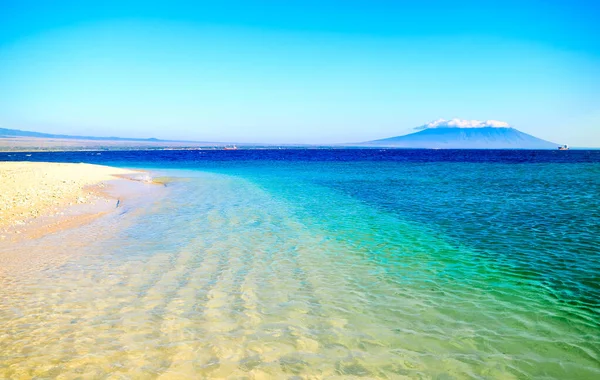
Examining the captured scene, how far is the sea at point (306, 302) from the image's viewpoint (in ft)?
18.5

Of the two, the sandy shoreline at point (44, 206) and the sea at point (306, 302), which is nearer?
the sea at point (306, 302)

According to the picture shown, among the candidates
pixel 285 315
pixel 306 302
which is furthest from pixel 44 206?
pixel 285 315

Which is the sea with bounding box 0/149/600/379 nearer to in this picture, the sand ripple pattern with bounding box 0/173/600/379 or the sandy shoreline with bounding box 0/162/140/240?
the sand ripple pattern with bounding box 0/173/600/379

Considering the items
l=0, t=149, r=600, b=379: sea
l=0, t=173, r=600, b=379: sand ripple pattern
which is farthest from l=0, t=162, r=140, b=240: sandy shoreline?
l=0, t=173, r=600, b=379: sand ripple pattern

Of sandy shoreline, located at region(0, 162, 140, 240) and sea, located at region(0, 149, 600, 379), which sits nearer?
sea, located at region(0, 149, 600, 379)

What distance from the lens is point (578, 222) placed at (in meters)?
16.0

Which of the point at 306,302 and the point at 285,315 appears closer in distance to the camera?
the point at 285,315

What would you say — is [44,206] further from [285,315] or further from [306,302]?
[285,315]

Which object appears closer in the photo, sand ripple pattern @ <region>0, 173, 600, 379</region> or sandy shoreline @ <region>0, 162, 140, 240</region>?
sand ripple pattern @ <region>0, 173, 600, 379</region>

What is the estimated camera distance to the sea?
5629mm

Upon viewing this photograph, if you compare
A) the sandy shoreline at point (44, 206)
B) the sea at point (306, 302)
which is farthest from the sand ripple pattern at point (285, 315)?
the sandy shoreline at point (44, 206)

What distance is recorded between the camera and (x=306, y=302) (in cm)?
796

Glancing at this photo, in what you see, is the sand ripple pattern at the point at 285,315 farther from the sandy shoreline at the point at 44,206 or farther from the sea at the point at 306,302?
the sandy shoreline at the point at 44,206

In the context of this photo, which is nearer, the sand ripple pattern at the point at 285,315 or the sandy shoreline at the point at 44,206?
the sand ripple pattern at the point at 285,315
